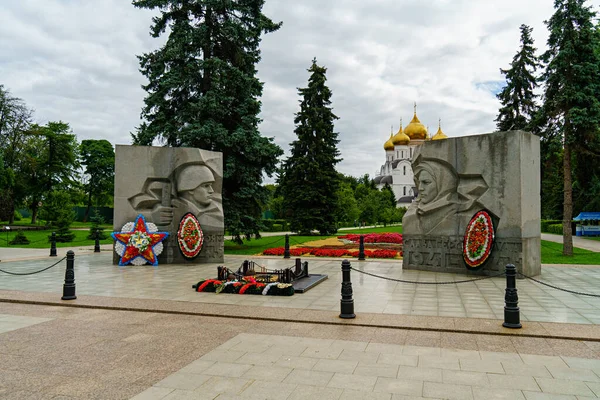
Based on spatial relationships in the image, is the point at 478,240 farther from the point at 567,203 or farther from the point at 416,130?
the point at 416,130

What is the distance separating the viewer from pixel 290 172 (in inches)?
1512

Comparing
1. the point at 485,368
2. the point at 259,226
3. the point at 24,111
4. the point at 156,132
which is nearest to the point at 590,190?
the point at 259,226

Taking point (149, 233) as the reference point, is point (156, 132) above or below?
above

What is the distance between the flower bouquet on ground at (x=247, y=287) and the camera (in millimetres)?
10164

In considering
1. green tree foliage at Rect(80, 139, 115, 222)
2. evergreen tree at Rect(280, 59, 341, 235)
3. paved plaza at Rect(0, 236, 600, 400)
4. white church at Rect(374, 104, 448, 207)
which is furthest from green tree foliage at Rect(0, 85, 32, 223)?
white church at Rect(374, 104, 448, 207)

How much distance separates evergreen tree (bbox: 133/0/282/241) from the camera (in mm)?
21609

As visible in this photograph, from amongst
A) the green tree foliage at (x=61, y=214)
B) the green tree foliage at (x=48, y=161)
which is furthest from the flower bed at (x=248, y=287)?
the green tree foliage at (x=48, y=161)

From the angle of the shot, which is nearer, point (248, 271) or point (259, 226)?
point (248, 271)

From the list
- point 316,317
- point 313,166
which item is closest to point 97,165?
point 313,166

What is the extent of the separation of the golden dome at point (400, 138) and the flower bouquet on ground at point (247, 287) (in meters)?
83.2

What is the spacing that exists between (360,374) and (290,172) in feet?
110

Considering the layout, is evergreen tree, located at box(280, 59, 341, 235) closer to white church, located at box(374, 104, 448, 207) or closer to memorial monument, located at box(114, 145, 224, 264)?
memorial monument, located at box(114, 145, 224, 264)

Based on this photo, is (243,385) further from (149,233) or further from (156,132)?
(156,132)

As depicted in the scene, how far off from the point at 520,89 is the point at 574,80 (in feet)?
44.1
